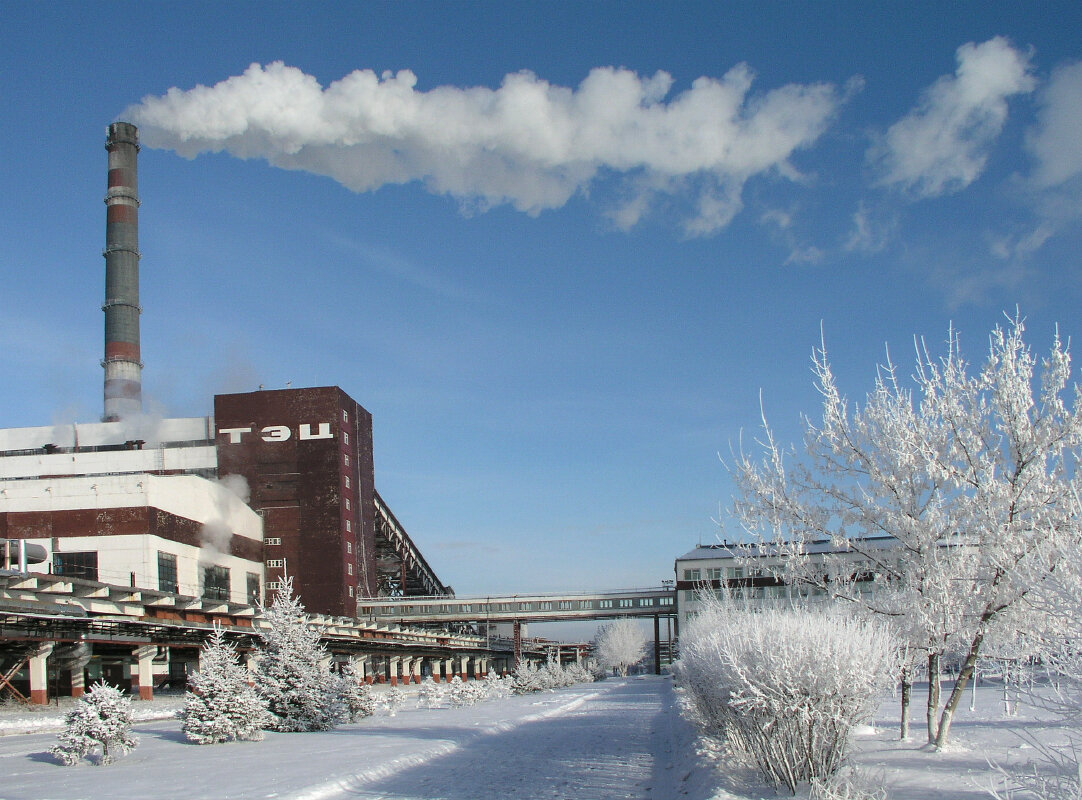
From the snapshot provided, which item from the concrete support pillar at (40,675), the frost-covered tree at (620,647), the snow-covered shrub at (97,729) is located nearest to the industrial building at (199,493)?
the concrete support pillar at (40,675)

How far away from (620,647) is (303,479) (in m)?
64.8

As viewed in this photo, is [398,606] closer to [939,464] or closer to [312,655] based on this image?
[312,655]

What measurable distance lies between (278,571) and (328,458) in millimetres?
9715

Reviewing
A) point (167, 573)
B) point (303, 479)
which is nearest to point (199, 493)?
point (167, 573)

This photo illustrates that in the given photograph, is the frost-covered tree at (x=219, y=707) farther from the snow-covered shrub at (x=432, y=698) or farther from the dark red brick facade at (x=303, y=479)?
the dark red brick facade at (x=303, y=479)

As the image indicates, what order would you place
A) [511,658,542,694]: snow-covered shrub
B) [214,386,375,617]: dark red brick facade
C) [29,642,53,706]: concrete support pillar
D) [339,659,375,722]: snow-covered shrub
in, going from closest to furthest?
[339,659,375,722]: snow-covered shrub
[29,642,53,706]: concrete support pillar
[511,658,542,694]: snow-covered shrub
[214,386,375,617]: dark red brick facade

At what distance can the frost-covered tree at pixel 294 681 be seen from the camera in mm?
24266

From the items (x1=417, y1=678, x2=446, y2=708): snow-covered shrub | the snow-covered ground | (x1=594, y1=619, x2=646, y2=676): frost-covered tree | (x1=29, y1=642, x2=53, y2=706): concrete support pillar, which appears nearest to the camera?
the snow-covered ground

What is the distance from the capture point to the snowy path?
1363 cm

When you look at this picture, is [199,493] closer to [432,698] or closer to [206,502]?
[206,502]

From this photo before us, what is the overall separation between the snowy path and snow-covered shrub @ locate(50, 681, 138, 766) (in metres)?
0.36

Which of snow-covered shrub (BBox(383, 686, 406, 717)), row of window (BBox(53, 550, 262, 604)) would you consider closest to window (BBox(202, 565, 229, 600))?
row of window (BBox(53, 550, 262, 604))

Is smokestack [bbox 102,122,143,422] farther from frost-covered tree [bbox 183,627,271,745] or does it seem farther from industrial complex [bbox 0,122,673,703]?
frost-covered tree [bbox 183,627,271,745]

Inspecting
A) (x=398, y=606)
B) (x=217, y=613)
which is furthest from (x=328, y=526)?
(x=217, y=613)
